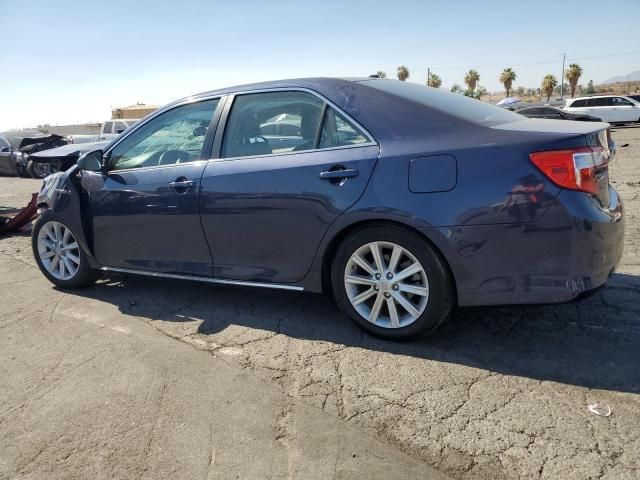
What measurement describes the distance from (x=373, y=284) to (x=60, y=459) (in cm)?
192

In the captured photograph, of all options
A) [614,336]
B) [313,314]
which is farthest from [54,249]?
[614,336]

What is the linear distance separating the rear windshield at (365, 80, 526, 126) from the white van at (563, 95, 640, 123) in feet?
86.4

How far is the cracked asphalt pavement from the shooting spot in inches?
90.9

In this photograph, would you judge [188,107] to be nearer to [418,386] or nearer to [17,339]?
[17,339]

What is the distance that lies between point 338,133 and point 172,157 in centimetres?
149

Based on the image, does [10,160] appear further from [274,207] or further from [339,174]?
[339,174]

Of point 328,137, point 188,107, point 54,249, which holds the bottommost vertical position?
point 54,249

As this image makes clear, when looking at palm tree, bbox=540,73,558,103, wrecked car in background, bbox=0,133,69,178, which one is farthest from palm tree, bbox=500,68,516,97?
wrecked car in background, bbox=0,133,69,178

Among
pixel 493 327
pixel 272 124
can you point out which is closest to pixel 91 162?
pixel 272 124

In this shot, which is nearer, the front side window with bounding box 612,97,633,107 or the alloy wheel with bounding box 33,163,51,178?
the alloy wheel with bounding box 33,163,51,178

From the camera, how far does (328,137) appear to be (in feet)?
11.1

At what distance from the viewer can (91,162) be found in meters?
4.34

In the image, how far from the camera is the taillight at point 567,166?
2730mm

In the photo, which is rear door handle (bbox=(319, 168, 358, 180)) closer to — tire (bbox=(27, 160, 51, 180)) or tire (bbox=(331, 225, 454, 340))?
tire (bbox=(331, 225, 454, 340))
